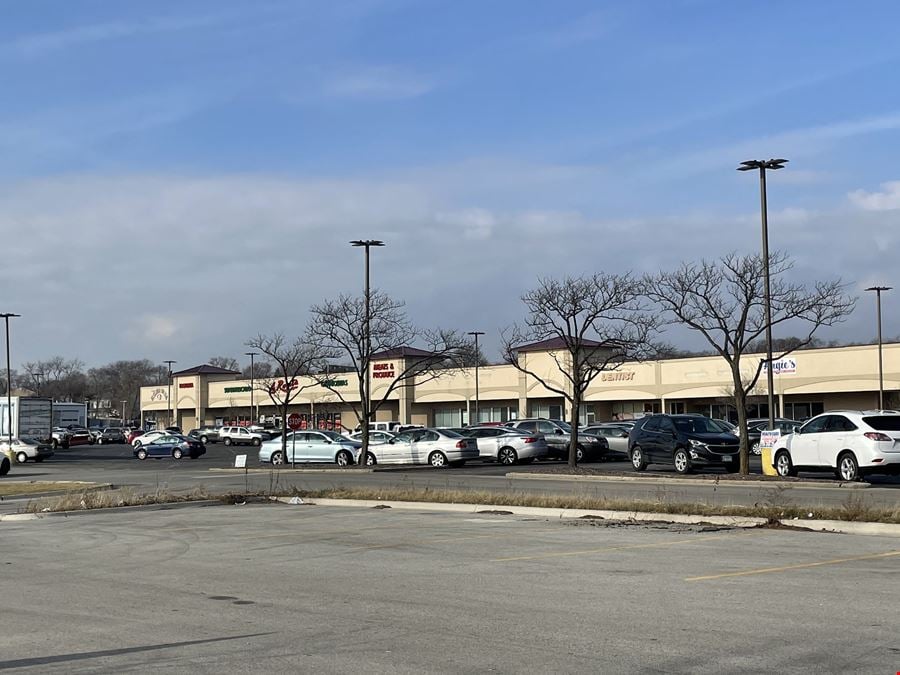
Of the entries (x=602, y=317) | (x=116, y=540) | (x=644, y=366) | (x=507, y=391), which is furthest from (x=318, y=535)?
(x=507, y=391)

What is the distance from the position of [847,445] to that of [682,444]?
6175 mm

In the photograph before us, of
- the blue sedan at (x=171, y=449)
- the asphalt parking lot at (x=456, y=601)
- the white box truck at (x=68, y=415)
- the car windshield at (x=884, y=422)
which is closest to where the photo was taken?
the asphalt parking lot at (x=456, y=601)

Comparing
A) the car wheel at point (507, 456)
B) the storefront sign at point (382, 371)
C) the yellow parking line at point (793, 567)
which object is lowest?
the yellow parking line at point (793, 567)

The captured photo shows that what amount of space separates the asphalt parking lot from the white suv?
10.5m

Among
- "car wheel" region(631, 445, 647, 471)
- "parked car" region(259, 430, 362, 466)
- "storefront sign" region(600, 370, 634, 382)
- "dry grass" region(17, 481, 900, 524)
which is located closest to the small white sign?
"car wheel" region(631, 445, 647, 471)

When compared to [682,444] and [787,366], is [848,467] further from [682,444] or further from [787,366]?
[787,366]

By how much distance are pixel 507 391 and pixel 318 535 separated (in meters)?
66.2

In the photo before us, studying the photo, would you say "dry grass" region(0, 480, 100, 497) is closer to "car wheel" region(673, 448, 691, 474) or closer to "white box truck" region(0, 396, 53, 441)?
Result: "car wheel" region(673, 448, 691, 474)

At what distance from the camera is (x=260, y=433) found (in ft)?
256

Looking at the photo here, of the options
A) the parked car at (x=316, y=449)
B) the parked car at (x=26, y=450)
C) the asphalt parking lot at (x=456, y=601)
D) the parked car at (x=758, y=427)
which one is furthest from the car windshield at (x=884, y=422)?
the parked car at (x=26, y=450)

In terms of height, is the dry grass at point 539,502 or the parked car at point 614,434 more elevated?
the parked car at point 614,434

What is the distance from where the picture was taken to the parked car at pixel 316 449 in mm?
43219

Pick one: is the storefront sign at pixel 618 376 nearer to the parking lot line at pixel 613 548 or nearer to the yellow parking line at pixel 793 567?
the parking lot line at pixel 613 548

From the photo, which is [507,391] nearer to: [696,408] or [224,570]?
[696,408]
